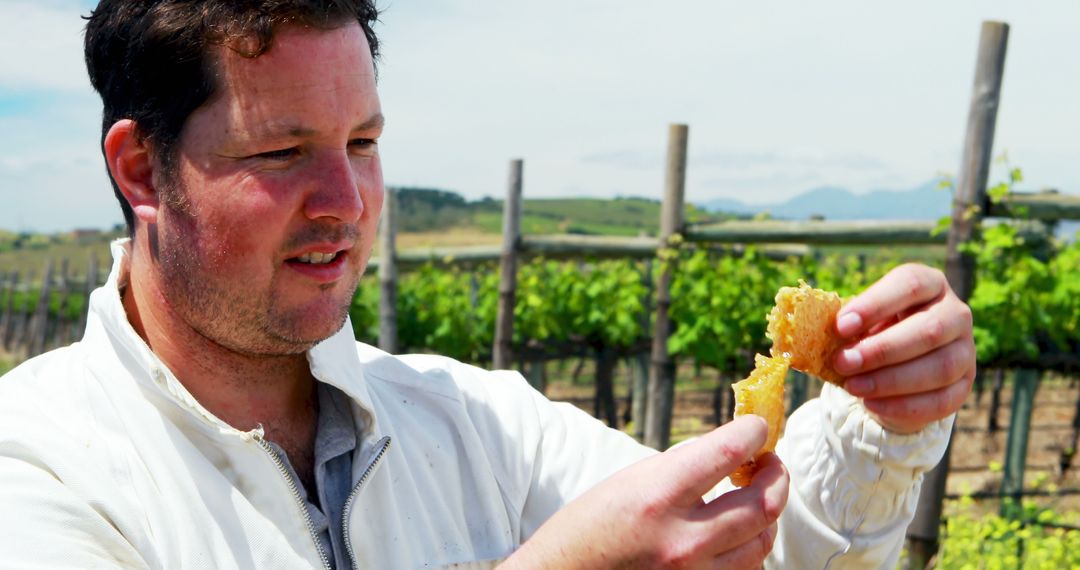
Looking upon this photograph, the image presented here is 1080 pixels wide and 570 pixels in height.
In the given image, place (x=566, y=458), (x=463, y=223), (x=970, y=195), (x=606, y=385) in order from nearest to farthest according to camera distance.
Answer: (x=566, y=458) < (x=970, y=195) < (x=606, y=385) < (x=463, y=223)

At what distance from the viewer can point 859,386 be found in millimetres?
1674

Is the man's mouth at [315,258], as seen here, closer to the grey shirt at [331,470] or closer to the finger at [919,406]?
the grey shirt at [331,470]

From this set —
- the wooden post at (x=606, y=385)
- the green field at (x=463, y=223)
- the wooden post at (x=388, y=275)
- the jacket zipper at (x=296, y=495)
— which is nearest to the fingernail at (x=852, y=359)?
the jacket zipper at (x=296, y=495)

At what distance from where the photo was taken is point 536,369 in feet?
31.9

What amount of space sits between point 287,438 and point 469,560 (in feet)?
1.37

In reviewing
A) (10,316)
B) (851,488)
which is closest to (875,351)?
(851,488)

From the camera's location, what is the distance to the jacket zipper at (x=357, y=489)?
69.2 inches

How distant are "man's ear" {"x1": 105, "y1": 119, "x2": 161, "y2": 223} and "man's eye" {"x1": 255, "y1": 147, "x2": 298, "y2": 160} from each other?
0.26 metres

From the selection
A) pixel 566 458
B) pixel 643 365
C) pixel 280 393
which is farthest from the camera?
pixel 643 365

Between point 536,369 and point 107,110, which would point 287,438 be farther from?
point 536,369

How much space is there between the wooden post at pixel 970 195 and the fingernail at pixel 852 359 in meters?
3.85

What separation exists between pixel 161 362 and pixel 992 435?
510 inches

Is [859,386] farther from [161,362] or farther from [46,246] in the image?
[46,246]

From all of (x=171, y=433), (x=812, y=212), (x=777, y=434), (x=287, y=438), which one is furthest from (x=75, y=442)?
(x=812, y=212)
